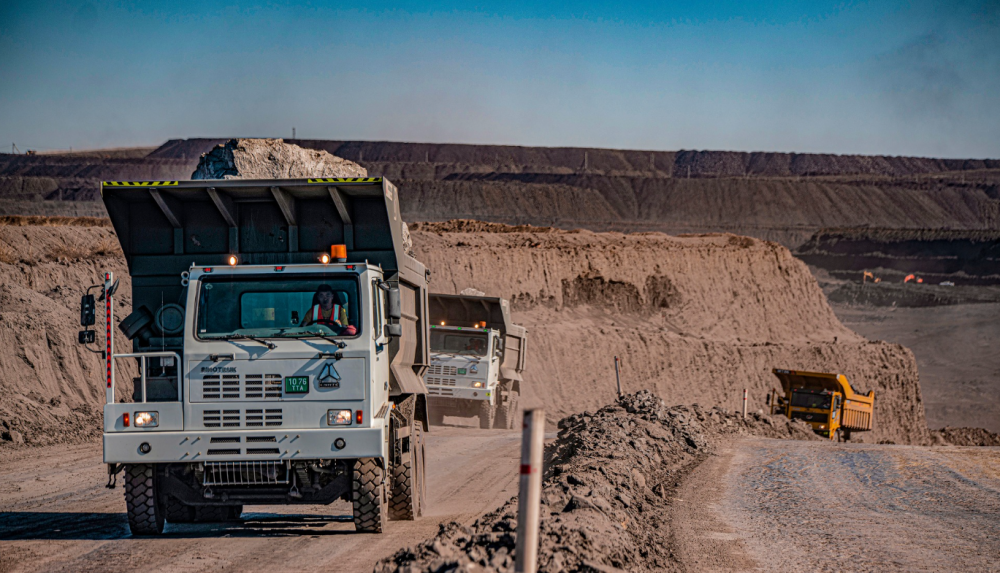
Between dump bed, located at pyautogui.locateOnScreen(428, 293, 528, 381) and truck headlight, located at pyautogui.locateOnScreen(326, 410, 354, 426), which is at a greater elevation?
dump bed, located at pyautogui.locateOnScreen(428, 293, 528, 381)

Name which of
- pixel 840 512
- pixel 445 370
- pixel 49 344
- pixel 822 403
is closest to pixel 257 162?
pixel 49 344

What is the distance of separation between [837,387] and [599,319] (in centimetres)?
1861

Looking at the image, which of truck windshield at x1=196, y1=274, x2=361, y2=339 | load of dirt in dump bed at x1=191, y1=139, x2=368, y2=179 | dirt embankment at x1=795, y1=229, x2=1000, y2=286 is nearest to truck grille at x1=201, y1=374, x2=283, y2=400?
truck windshield at x1=196, y1=274, x2=361, y2=339

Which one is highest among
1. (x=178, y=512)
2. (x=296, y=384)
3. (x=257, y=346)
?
(x=257, y=346)

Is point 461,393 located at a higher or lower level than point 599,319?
lower

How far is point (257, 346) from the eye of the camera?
8656 mm

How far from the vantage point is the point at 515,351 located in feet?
86.4

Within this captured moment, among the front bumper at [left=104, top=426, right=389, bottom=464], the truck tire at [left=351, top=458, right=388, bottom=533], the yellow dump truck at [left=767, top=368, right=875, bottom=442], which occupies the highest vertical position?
the front bumper at [left=104, top=426, right=389, bottom=464]

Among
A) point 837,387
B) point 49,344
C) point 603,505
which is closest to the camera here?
point 603,505

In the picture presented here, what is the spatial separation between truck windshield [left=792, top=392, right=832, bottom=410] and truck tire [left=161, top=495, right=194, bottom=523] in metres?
21.0

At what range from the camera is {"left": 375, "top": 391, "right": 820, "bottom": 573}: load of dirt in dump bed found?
663 centimetres

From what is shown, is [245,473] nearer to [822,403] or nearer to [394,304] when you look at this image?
[394,304]

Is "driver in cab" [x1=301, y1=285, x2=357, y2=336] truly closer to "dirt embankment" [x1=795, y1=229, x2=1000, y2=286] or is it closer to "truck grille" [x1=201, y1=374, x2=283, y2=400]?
"truck grille" [x1=201, y1=374, x2=283, y2=400]

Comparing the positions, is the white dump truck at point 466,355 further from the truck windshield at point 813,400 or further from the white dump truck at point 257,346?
the white dump truck at point 257,346
